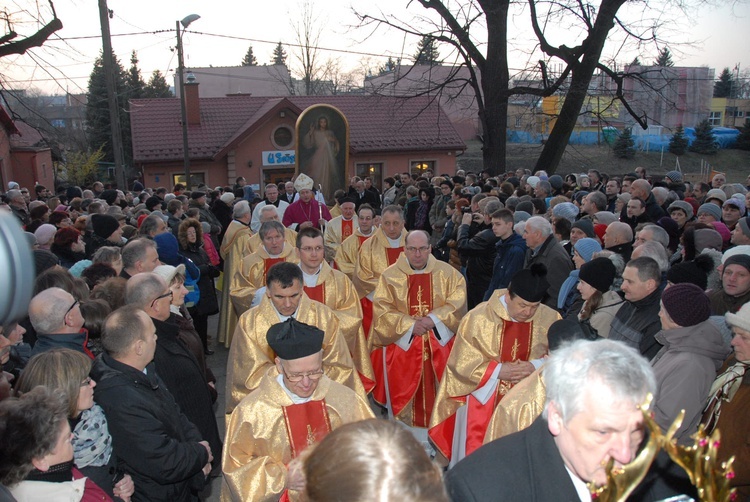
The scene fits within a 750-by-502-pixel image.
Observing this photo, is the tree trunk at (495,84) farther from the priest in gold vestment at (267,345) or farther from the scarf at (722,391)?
the scarf at (722,391)

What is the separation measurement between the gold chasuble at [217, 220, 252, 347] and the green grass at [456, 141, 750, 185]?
91.1ft

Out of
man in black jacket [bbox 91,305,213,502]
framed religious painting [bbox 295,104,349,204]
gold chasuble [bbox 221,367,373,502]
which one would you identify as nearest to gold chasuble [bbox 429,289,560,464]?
gold chasuble [bbox 221,367,373,502]

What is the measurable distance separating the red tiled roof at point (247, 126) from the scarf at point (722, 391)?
70.4ft

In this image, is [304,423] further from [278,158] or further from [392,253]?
[278,158]

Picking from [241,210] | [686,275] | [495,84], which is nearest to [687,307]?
[686,275]

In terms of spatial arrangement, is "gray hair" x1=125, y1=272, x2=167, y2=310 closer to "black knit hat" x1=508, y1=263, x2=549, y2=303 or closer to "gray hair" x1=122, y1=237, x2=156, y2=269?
"gray hair" x1=122, y1=237, x2=156, y2=269

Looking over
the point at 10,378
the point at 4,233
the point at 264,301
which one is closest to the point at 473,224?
the point at 264,301

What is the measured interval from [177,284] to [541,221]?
383 cm

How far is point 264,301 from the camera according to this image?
504 cm

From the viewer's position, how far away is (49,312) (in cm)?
390

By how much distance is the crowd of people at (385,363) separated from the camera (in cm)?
212

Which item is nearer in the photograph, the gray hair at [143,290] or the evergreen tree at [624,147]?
the gray hair at [143,290]

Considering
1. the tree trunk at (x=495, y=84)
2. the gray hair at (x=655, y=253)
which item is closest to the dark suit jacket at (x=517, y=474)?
the gray hair at (x=655, y=253)

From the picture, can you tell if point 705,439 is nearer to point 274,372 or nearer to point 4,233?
point 4,233
